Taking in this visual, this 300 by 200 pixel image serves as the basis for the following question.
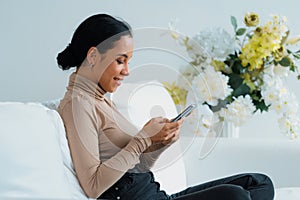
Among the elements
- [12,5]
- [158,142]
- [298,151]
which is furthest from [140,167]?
[12,5]

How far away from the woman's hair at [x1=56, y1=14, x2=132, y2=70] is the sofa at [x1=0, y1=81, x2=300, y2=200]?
0.17m

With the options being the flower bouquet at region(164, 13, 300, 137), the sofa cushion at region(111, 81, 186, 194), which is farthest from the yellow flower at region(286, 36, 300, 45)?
the sofa cushion at region(111, 81, 186, 194)

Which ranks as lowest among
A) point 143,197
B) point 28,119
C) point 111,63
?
point 143,197

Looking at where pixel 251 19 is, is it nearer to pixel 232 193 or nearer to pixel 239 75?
pixel 239 75

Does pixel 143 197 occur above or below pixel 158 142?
below

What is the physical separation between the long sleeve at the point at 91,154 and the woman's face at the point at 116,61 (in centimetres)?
12

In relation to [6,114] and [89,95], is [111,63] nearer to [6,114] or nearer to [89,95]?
[89,95]

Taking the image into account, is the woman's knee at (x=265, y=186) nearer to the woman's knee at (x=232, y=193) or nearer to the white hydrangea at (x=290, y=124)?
the woman's knee at (x=232, y=193)

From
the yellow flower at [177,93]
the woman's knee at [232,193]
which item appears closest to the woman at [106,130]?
the woman's knee at [232,193]

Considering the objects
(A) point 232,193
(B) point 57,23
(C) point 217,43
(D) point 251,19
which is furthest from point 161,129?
(B) point 57,23

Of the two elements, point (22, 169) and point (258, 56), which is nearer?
point (22, 169)

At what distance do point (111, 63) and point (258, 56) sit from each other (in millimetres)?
799

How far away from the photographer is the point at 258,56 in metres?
2.23

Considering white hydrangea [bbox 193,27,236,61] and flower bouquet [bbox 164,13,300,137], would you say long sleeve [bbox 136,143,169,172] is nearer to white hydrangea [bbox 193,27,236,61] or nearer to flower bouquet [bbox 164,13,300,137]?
flower bouquet [bbox 164,13,300,137]
